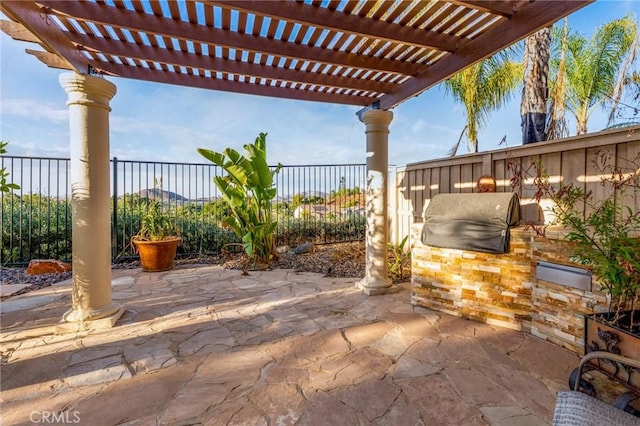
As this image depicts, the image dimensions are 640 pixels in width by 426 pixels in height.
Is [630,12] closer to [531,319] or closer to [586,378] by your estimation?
[531,319]

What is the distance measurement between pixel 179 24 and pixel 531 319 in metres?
3.85

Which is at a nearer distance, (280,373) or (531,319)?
(280,373)

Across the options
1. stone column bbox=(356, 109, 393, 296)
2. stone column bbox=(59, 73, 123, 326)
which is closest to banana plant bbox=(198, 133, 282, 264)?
stone column bbox=(356, 109, 393, 296)

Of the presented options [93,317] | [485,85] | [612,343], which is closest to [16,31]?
[93,317]

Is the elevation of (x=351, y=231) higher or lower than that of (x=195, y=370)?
higher

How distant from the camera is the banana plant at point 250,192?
5.00 m

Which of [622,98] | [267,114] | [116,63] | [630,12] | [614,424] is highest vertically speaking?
[630,12]

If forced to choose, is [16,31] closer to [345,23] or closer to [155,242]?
[345,23]

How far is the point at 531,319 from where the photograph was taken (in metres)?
2.56

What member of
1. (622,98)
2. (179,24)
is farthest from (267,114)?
(622,98)

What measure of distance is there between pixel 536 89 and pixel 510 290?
10.9 feet

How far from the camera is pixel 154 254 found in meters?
4.88

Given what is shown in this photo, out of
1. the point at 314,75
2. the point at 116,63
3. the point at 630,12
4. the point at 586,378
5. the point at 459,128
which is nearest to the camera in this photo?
the point at 586,378

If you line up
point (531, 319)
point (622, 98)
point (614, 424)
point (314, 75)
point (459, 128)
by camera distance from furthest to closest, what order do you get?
point (459, 128) → point (622, 98) → point (314, 75) → point (531, 319) → point (614, 424)
